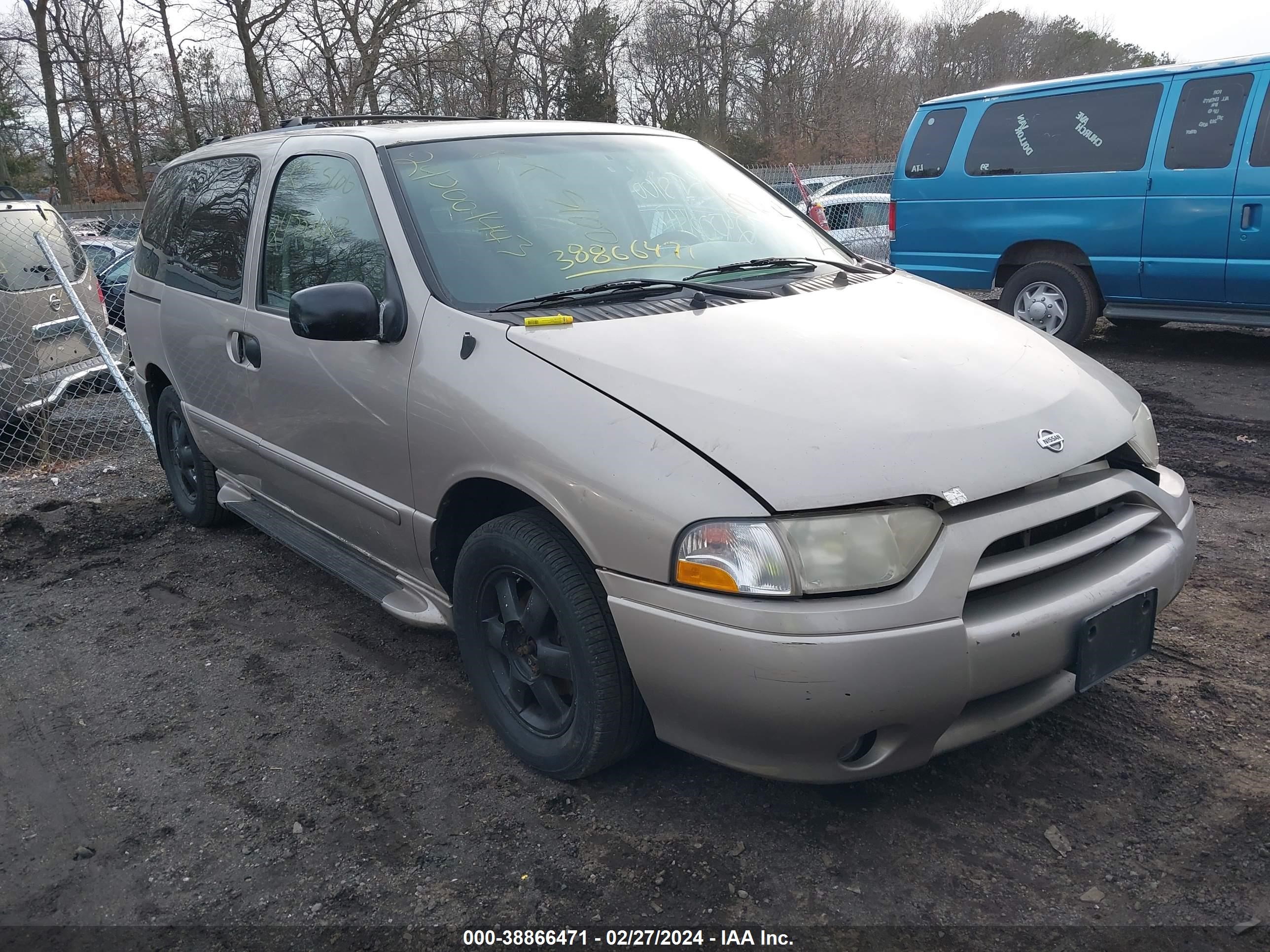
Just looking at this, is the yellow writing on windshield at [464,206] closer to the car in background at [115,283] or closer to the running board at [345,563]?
Answer: the running board at [345,563]

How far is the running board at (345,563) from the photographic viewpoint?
10.2 ft

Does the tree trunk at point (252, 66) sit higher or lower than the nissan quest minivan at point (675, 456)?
higher

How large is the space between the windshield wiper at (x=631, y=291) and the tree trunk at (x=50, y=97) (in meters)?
32.0

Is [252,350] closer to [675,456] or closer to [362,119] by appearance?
[362,119]

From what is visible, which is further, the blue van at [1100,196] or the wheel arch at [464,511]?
the blue van at [1100,196]

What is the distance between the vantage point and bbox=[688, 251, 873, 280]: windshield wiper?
3133 millimetres

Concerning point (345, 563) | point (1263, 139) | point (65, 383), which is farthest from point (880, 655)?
point (65, 383)

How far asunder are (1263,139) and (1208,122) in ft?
1.36

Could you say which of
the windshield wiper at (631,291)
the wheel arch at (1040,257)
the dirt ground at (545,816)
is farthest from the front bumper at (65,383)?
the wheel arch at (1040,257)

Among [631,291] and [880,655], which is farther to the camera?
[631,291]

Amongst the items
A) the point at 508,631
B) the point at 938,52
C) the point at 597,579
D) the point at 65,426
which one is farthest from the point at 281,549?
the point at 938,52

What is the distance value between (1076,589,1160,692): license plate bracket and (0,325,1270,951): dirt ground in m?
0.37

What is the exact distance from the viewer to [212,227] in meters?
4.16

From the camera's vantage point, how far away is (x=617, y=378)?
2412 mm
